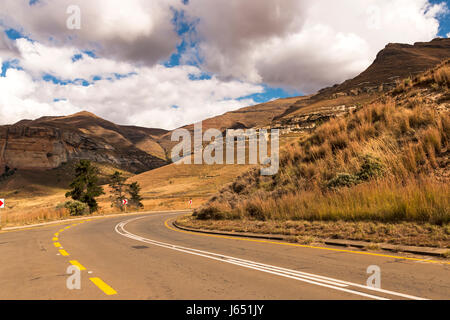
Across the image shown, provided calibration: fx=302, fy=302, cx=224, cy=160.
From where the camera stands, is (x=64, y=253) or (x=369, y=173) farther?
(x=369, y=173)

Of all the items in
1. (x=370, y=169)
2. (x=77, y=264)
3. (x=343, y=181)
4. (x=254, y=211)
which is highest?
(x=370, y=169)

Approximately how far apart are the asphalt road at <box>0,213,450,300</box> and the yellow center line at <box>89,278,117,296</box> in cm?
1

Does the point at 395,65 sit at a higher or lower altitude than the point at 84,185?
higher

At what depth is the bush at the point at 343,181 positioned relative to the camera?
12375 mm

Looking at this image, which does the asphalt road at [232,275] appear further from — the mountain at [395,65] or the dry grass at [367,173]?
the mountain at [395,65]

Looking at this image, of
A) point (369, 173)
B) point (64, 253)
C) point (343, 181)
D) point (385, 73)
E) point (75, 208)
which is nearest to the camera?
point (64, 253)

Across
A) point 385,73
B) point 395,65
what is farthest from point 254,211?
point 395,65

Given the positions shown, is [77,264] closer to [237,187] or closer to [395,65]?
[237,187]

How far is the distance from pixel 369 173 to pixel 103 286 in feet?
35.0

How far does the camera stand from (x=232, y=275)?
20.2ft

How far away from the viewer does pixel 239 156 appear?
108312 mm

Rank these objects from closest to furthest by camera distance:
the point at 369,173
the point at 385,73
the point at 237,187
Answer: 1. the point at 369,173
2. the point at 237,187
3. the point at 385,73

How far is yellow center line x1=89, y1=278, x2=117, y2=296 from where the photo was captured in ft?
17.0

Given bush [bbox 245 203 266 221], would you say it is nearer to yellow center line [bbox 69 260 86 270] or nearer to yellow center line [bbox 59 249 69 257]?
yellow center line [bbox 59 249 69 257]
